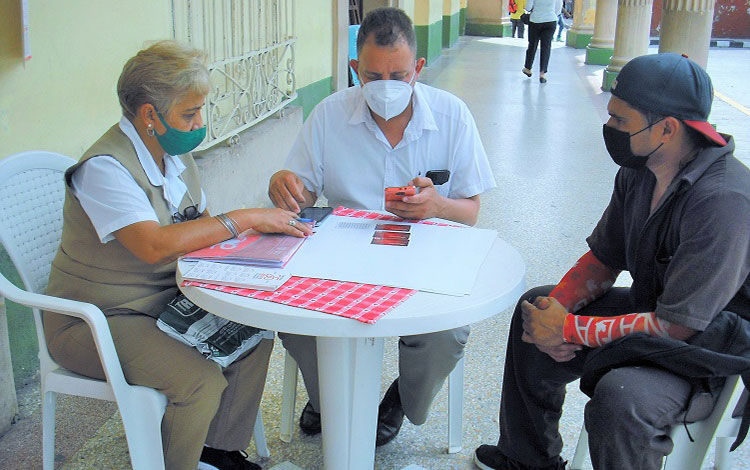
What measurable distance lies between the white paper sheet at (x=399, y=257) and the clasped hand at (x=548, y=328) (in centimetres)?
23

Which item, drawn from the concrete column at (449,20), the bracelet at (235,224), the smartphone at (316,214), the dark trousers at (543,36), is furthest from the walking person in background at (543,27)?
the bracelet at (235,224)

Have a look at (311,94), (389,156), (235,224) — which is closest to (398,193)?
(389,156)

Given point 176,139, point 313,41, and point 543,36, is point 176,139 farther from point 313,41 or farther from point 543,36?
point 543,36

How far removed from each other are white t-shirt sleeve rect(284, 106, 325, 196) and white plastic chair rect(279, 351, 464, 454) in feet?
1.92

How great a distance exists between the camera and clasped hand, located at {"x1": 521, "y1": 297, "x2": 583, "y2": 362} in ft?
6.45

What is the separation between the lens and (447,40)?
1547 cm

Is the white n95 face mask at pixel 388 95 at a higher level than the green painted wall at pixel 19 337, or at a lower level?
higher

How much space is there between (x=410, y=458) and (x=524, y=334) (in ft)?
2.08

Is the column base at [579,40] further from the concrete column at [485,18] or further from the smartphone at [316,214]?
the smartphone at [316,214]

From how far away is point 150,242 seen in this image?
1.87 metres

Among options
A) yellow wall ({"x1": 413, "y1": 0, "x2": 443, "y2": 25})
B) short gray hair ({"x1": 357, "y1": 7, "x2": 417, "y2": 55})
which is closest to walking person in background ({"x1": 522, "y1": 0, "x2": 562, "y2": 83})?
yellow wall ({"x1": 413, "y1": 0, "x2": 443, "y2": 25})

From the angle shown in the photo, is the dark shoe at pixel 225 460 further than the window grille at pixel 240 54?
No

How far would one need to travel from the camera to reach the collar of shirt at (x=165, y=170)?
2.00 m

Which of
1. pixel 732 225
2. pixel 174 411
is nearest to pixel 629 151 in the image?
pixel 732 225
